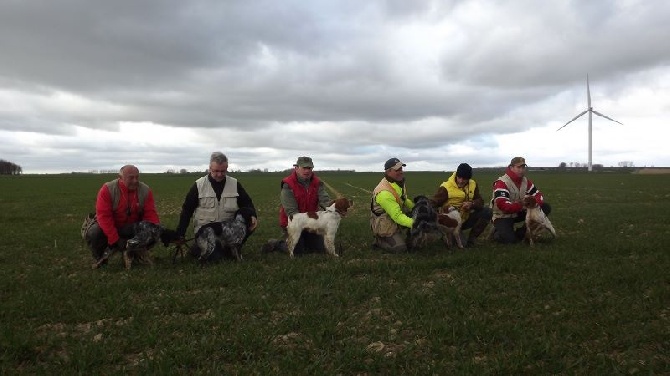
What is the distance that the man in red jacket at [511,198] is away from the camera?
31.3 feet

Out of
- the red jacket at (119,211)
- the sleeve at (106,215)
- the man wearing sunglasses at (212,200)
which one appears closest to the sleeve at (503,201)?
the man wearing sunglasses at (212,200)

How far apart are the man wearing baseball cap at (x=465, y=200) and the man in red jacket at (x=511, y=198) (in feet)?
0.95

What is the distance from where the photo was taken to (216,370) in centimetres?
424

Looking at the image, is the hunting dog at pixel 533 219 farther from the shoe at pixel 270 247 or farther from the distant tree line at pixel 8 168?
the distant tree line at pixel 8 168

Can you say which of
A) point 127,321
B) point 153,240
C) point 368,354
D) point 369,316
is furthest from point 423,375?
point 153,240

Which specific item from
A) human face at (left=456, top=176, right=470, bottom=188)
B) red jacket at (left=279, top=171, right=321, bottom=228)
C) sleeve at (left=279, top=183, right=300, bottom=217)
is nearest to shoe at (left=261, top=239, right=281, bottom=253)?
red jacket at (left=279, top=171, right=321, bottom=228)

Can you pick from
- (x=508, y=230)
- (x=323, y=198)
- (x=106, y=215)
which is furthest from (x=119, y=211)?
(x=508, y=230)

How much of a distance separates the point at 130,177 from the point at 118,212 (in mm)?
758

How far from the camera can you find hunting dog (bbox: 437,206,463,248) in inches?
360

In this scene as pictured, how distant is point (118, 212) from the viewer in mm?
8273

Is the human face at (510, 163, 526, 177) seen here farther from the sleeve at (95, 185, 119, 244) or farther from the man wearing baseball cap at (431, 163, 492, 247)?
the sleeve at (95, 185, 119, 244)

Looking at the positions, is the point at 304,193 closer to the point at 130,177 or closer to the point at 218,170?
the point at 218,170

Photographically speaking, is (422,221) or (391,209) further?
(391,209)

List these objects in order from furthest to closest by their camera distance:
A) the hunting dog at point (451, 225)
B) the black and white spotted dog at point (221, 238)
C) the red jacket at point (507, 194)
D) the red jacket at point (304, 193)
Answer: the red jacket at point (507, 194) → the red jacket at point (304, 193) → the hunting dog at point (451, 225) → the black and white spotted dog at point (221, 238)
